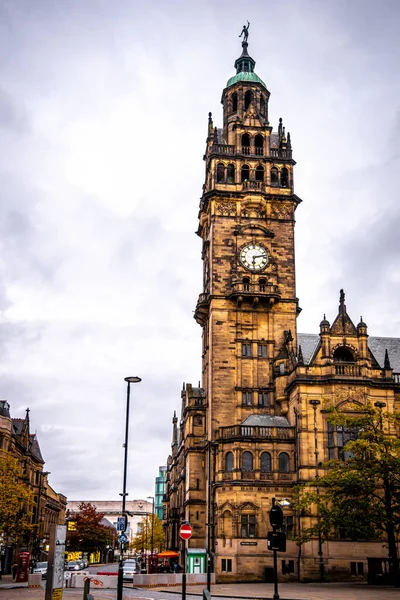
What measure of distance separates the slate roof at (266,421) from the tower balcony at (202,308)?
12694mm

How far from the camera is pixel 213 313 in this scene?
6812cm

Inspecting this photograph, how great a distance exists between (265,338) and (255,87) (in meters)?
28.4

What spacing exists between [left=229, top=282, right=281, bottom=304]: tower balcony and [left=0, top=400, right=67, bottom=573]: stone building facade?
27.3 metres

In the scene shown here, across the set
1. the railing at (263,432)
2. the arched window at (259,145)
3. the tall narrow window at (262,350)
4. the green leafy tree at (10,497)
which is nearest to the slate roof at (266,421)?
the railing at (263,432)

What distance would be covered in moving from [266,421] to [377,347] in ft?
50.4

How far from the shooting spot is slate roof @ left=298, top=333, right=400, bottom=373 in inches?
2709

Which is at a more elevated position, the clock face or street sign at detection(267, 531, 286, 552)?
the clock face

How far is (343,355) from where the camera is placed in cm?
6391

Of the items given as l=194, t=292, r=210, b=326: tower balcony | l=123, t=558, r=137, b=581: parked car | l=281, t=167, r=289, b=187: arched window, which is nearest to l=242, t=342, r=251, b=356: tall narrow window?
l=194, t=292, r=210, b=326: tower balcony

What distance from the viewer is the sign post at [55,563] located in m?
23.4

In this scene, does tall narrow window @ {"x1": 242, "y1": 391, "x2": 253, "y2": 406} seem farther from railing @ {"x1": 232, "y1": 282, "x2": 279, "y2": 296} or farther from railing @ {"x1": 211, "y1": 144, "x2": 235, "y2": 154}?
railing @ {"x1": 211, "y1": 144, "x2": 235, "y2": 154}

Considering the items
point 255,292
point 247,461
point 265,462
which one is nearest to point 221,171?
point 255,292

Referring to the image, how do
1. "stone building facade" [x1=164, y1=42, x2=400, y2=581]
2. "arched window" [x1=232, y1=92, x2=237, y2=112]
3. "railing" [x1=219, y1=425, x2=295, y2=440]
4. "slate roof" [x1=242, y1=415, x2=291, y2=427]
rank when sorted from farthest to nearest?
1. "arched window" [x1=232, y1=92, x2=237, y2=112]
2. "slate roof" [x1=242, y1=415, x2=291, y2=427]
3. "railing" [x1=219, y1=425, x2=295, y2=440]
4. "stone building facade" [x1=164, y1=42, x2=400, y2=581]

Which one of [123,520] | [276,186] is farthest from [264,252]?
[123,520]
